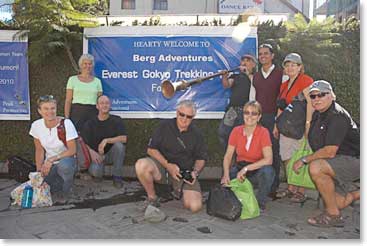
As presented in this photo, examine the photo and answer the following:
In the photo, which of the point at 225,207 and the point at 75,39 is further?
the point at 75,39

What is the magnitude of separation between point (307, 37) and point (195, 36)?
163cm

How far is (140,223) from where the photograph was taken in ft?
15.1

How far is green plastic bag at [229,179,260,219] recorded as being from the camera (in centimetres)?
471

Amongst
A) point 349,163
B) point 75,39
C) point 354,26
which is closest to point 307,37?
point 354,26

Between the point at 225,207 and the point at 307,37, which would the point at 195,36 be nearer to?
the point at 307,37

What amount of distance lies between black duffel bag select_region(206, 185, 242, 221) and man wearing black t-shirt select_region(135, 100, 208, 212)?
0.24 m

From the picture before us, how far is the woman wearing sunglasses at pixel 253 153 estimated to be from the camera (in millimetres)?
4848

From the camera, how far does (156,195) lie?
541 cm

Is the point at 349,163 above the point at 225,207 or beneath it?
above

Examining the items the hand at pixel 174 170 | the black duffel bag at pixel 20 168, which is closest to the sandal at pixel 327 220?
the hand at pixel 174 170

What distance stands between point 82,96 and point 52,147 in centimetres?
110

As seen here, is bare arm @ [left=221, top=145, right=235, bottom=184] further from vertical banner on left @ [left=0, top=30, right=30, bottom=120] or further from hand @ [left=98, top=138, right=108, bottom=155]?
vertical banner on left @ [left=0, top=30, right=30, bottom=120]

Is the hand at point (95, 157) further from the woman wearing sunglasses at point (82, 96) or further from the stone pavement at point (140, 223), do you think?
the stone pavement at point (140, 223)

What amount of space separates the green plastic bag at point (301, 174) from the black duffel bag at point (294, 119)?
145 millimetres
